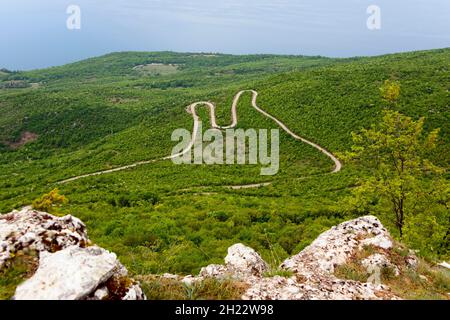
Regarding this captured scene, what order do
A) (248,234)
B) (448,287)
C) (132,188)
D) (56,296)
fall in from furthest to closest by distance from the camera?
(132,188) < (248,234) < (448,287) < (56,296)

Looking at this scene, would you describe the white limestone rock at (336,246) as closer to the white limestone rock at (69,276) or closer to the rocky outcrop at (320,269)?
the rocky outcrop at (320,269)

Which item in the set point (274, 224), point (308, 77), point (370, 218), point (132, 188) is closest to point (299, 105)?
point (308, 77)

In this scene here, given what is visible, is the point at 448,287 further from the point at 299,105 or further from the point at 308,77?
the point at 308,77

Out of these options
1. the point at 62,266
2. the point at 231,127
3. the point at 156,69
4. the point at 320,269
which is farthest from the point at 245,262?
the point at 156,69

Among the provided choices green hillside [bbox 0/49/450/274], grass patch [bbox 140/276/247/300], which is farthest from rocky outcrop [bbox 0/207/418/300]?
green hillside [bbox 0/49/450/274]

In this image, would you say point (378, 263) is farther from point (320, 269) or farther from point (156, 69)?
point (156, 69)
